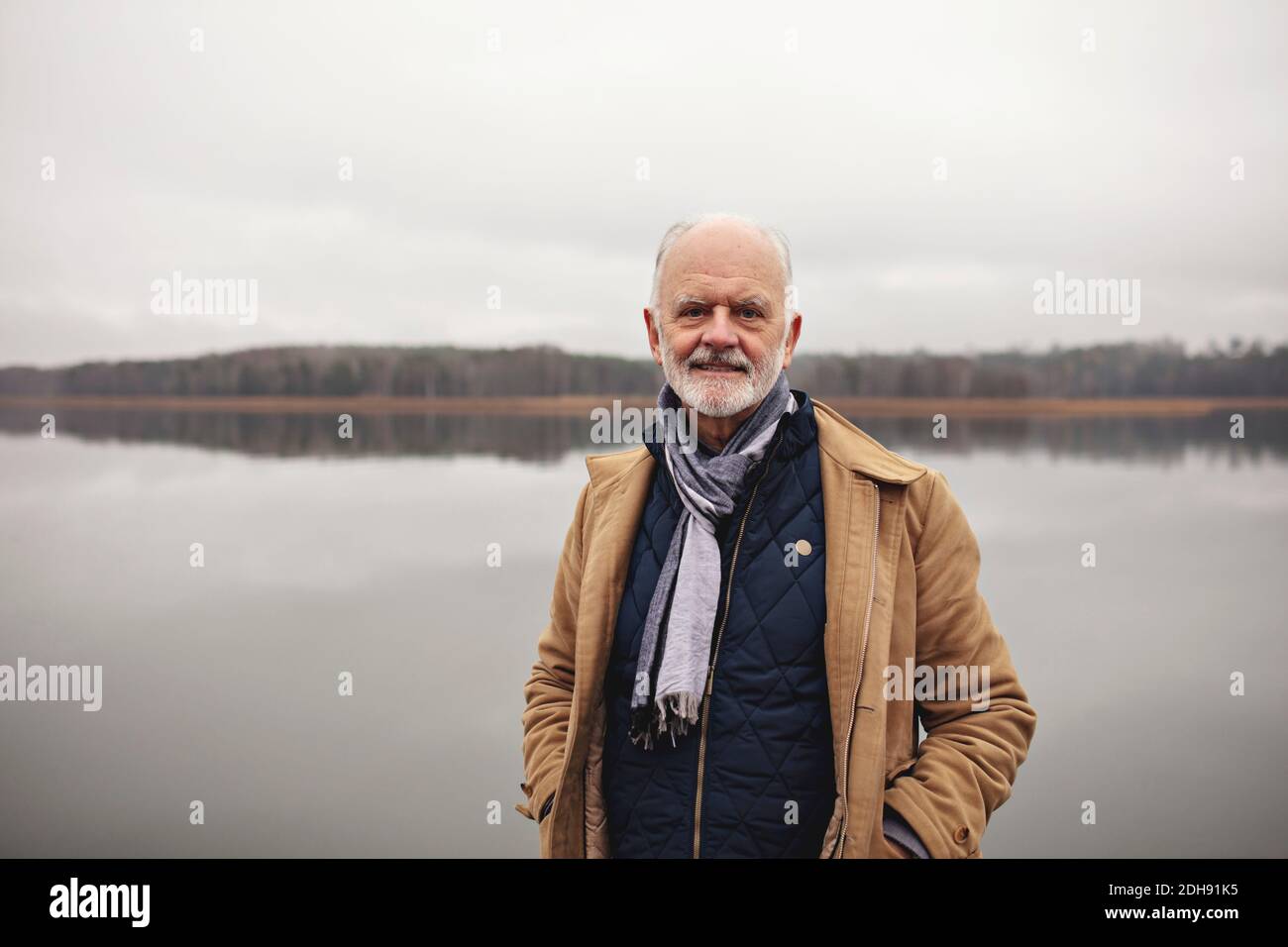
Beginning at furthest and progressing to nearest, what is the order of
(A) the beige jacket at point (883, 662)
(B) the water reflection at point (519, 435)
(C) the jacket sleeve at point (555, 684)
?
(B) the water reflection at point (519, 435) < (C) the jacket sleeve at point (555, 684) < (A) the beige jacket at point (883, 662)

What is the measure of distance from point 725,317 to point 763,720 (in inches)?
41.8

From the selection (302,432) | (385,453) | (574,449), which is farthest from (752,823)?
(302,432)

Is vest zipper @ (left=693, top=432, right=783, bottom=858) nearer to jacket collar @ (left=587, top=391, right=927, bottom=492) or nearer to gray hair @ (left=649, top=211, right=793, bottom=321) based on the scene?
jacket collar @ (left=587, top=391, right=927, bottom=492)

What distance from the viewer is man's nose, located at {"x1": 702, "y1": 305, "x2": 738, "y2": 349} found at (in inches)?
89.4

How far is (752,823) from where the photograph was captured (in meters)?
2.17

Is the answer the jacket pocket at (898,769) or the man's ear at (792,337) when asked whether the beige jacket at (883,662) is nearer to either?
the jacket pocket at (898,769)

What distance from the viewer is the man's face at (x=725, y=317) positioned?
2271mm

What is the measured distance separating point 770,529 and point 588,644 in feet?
1.92

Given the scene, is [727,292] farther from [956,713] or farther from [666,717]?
[956,713]

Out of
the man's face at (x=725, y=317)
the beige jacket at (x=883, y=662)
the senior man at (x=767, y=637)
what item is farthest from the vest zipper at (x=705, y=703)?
the man's face at (x=725, y=317)

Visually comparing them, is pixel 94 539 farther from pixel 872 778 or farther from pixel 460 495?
pixel 872 778

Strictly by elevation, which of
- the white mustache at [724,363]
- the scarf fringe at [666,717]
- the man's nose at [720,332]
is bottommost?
the scarf fringe at [666,717]

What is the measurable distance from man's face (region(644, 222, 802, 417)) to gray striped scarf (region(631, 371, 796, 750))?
95 mm

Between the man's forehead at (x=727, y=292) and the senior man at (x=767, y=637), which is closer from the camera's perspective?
the senior man at (x=767, y=637)
